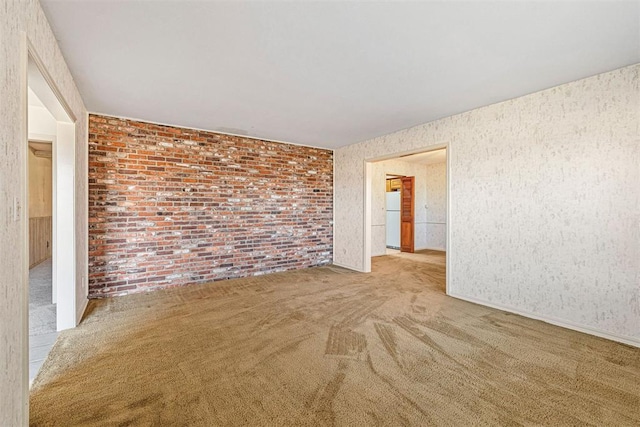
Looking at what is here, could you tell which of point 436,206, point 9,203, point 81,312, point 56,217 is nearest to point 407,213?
point 436,206

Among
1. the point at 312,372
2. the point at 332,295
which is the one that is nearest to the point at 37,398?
the point at 312,372

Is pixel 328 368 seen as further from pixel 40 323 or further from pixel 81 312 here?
pixel 40 323

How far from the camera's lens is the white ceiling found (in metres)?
1.77

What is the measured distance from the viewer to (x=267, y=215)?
4973 mm

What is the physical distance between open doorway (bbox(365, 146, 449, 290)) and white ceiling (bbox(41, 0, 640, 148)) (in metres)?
3.87

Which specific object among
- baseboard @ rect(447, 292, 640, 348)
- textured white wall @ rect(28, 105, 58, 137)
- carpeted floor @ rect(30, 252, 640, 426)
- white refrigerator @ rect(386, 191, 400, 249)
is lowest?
carpeted floor @ rect(30, 252, 640, 426)

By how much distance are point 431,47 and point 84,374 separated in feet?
11.3

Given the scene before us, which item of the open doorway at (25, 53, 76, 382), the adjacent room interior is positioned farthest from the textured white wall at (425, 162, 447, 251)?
the open doorway at (25, 53, 76, 382)

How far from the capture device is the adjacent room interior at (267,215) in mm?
1694

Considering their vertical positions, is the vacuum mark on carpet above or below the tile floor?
above

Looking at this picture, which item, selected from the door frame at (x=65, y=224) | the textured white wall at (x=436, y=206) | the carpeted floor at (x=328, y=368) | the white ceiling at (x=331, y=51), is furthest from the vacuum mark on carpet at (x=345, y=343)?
the textured white wall at (x=436, y=206)

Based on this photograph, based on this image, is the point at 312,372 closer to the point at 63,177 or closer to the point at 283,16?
the point at 283,16

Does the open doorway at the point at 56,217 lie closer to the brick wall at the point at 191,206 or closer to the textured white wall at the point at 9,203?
the textured white wall at the point at 9,203

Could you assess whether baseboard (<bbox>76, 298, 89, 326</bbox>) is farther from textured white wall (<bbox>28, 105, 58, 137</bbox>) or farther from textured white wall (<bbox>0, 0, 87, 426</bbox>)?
textured white wall (<bbox>28, 105, 58, 137</bbox>)
